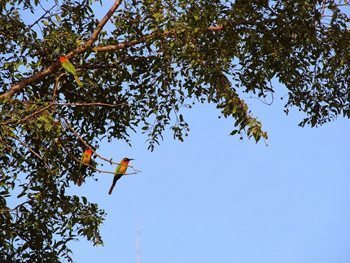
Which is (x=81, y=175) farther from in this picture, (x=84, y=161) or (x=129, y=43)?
(x=129, y=43)

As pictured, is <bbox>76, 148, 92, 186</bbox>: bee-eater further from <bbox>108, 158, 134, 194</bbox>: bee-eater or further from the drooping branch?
the drooping branch

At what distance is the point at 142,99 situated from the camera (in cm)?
964

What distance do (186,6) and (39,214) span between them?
8.63 ft

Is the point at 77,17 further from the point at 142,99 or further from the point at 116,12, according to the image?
the point at 142,99

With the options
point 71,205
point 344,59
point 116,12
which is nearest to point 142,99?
point 116,12

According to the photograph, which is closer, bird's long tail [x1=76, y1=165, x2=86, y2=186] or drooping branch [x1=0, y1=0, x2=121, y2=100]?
drooping branch [x1=0, y1=0, x2=121, y2=100]

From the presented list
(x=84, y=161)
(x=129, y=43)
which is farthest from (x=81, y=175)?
(x=129, y=43)

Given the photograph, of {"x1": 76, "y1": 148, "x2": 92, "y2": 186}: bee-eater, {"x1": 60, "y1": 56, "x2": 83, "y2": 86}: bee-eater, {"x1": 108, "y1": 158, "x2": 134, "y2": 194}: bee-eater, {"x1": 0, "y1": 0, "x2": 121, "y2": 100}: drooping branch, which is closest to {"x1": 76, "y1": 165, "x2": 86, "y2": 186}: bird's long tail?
{"x1": 76, "y1": 148, "x2": 92, "y2": 186}: bee-eater

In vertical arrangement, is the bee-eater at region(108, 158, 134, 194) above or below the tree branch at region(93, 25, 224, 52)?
below

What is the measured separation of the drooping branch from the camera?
8.53m

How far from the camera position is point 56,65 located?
28.5 feet

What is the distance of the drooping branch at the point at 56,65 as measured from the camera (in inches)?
336

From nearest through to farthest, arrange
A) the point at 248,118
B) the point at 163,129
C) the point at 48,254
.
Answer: the point at 248,118 < the point at 48,254 < the point at 163,129

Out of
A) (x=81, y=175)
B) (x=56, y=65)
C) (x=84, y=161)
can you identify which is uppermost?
(x=56, y=65)
